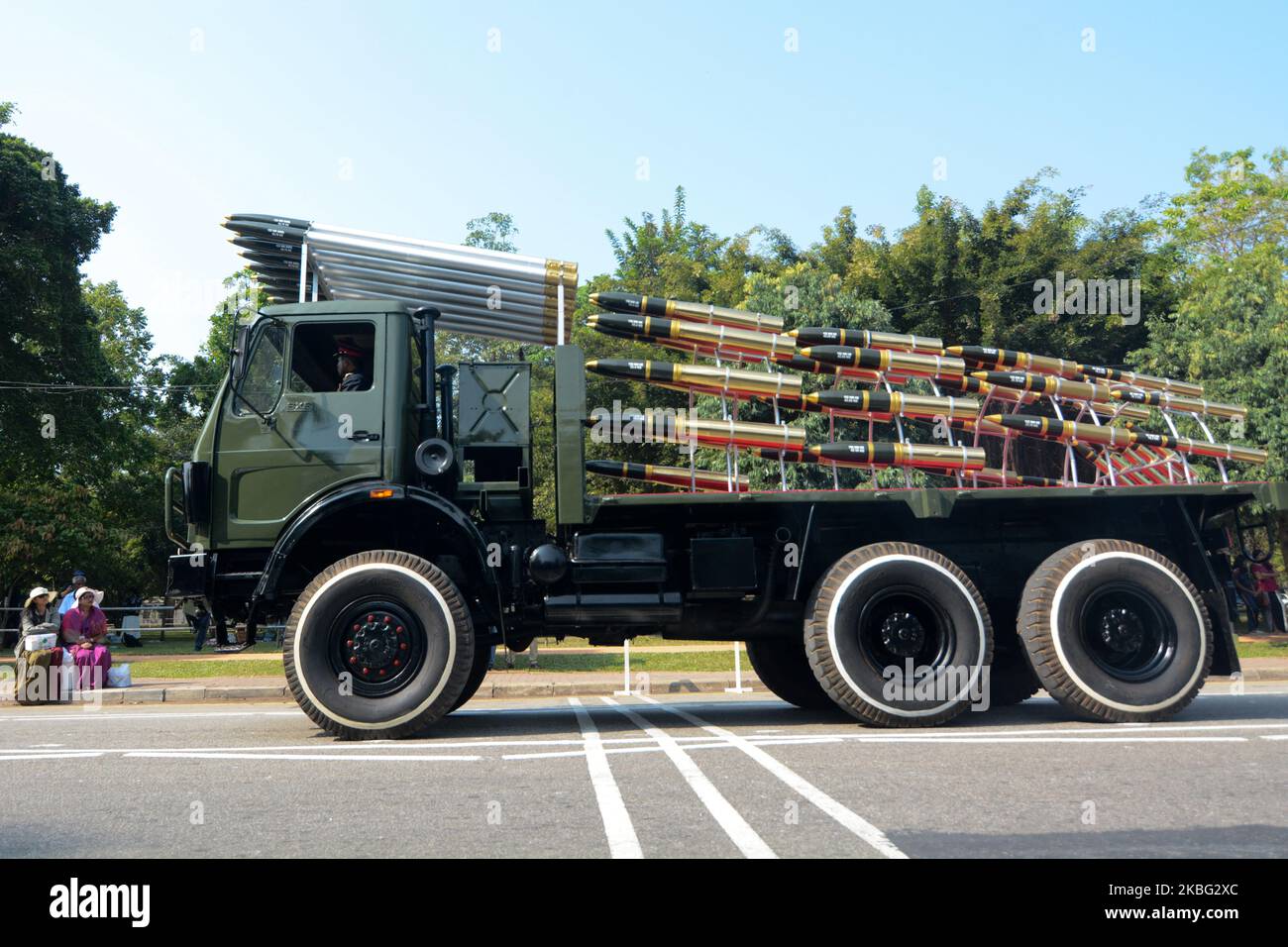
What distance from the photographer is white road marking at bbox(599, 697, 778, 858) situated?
4.04 metres

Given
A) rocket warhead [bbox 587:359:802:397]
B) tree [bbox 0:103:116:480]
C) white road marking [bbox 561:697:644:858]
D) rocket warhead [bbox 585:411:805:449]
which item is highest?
tree [bbox 0:103:116:480]

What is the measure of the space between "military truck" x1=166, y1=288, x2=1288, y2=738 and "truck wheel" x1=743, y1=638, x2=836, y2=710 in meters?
1.12

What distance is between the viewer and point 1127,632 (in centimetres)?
777

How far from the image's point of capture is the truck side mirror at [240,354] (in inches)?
308

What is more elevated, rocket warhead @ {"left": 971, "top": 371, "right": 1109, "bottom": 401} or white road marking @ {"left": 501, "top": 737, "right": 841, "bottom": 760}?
rocket warhead @ {"left": 971, "top": 371, "right": 1109, "bottom": 401}

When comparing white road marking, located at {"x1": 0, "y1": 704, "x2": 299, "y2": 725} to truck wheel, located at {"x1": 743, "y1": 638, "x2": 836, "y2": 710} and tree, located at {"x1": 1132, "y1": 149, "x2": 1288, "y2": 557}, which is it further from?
tree, located at {"x1": 1132, "y1": 149, "x2": 1288, "y2": 557}

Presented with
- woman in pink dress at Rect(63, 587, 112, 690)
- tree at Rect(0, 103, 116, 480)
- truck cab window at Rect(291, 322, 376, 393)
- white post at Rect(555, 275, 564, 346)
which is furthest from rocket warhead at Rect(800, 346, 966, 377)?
tree at Rect(0, 103, 116, 480)

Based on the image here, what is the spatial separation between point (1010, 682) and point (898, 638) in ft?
7.03

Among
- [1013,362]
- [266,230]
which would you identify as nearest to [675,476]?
[1013,362]

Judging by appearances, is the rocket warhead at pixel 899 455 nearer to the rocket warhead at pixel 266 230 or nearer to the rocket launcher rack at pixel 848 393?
the rocket launcher rack at pixel 848 393

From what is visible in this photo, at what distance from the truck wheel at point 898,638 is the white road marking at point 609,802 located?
1790 mm

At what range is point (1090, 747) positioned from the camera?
6461 millimetres

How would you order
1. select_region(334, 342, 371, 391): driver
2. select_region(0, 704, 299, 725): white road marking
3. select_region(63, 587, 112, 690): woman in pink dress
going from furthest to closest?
select_region(63, 587, 112, 690): woman in pink dress → select_region(0, 704, 299, 725): white road marking → select_region(334, 342, 371, 391): driver

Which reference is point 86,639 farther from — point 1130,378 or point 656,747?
point 1130,378
